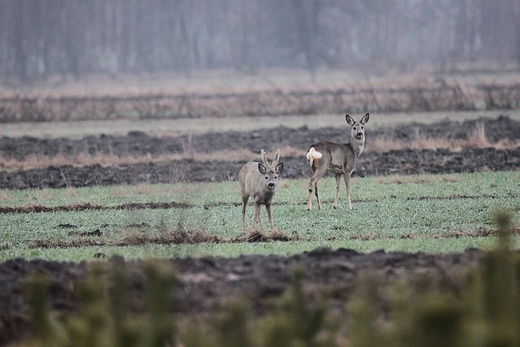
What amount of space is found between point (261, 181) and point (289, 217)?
1997 millimetres

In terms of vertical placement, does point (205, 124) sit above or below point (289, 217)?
above

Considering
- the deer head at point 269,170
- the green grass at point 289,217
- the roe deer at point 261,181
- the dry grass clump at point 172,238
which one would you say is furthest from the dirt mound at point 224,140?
the dry grass clump at point 172,238

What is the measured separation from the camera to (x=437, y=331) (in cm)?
600

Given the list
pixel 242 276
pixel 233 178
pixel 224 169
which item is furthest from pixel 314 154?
pixel 242 276

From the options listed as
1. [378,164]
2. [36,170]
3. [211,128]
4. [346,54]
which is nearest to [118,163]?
[36,170]

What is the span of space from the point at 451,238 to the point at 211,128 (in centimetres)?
2504

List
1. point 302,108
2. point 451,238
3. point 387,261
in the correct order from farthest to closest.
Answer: point 302,108, point 451,238, point 387,261

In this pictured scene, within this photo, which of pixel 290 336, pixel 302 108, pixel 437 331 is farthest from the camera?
pixel 302 108

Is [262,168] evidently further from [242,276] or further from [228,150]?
[228,150]

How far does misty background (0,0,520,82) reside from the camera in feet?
323

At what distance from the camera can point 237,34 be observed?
122 meters

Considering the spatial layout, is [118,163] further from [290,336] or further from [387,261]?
[290,336]

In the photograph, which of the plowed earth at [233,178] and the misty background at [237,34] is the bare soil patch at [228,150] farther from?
the misty background at [237,34]

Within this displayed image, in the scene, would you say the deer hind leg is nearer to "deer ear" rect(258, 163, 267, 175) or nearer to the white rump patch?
the white rump patch
